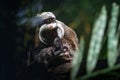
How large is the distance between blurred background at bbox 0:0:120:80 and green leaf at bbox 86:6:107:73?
0.27ft

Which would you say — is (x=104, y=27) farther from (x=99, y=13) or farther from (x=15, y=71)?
(x=15, y=71)

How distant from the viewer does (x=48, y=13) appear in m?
1.46

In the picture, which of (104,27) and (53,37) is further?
(53,37)

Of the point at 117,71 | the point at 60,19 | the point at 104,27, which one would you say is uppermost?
the point at 60,19

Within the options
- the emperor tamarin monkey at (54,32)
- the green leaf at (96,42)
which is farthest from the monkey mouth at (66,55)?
the green leaf at (96,42)

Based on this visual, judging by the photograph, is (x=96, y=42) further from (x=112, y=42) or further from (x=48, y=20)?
(x=48, y=20)

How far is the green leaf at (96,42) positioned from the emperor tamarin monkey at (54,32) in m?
0.14

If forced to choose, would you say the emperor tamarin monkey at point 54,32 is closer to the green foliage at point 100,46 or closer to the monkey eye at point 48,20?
the monkey eye at point 48,20

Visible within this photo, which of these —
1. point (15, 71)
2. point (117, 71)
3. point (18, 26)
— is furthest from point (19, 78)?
point (117, 71)

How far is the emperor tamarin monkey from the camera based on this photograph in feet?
4.80

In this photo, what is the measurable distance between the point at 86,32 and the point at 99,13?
8 cm

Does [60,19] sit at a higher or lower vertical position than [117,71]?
higher

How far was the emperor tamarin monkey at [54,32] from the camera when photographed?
57.6 inches

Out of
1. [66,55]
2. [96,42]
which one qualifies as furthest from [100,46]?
[66,55]
